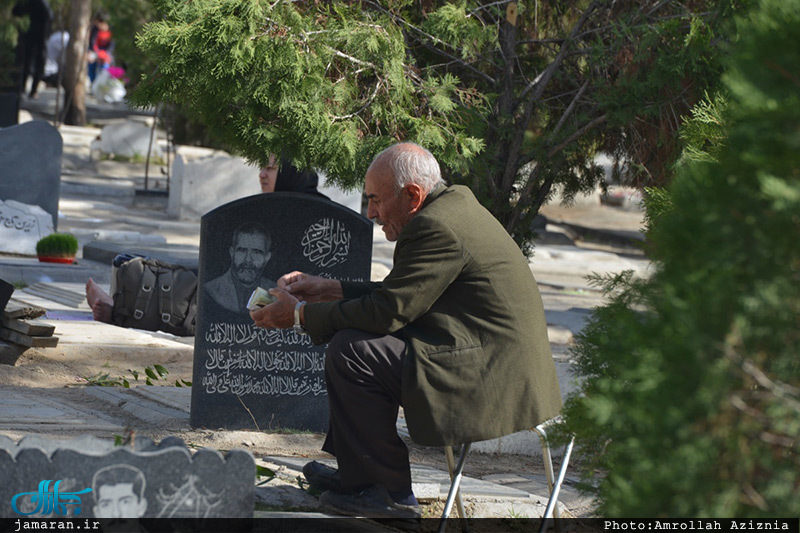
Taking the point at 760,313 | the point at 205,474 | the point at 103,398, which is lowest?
the point at 103,398

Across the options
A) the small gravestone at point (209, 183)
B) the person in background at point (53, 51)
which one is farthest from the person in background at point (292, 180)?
the person in background at point (53, 51)

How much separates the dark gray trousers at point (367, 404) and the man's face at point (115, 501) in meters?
1.00

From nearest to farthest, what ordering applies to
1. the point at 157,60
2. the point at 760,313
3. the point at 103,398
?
the point at 760,313
the point at 157,60
the point at 103,398

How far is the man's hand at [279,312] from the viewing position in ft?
12.6

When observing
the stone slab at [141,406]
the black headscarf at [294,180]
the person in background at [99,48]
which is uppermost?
the person in background at [99,48]

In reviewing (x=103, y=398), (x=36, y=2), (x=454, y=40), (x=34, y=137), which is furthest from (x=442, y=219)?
(x=36, y=2)

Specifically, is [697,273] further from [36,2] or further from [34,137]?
[36,2]

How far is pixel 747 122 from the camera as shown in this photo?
197 cm

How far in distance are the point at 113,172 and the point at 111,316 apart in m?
15.1

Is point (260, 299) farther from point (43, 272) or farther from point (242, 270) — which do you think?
point (43, 272)

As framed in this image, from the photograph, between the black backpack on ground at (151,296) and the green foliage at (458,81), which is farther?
the black backpack on ground at (151,296)

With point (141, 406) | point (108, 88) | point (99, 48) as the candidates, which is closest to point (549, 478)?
point (141, 406)

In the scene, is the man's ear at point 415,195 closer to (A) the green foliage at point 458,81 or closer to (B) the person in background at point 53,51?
(A) the green foliage at point 458,81

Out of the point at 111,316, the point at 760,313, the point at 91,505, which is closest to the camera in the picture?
the point at 760,313
